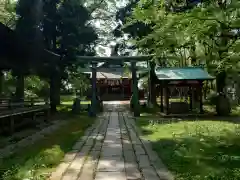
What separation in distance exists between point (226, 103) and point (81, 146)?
14.1m

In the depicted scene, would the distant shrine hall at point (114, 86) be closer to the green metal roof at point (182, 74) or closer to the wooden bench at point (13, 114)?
the green metal roof at point (182, 74)

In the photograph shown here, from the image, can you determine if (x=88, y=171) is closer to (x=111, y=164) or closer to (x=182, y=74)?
(x=111, y=164)

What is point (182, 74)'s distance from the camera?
21.1m

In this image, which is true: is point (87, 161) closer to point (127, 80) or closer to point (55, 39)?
point (55, 39)

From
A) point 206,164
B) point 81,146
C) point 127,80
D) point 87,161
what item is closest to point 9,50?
point 81,146

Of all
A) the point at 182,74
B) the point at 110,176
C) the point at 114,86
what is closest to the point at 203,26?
the point at 110,176

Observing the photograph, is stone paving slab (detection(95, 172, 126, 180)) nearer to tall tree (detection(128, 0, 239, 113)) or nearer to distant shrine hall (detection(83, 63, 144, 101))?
tall tree (detection(128, 0, 239, 113))

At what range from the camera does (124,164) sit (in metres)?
6.95

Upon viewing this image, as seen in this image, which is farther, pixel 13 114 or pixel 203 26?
pixel 13 114

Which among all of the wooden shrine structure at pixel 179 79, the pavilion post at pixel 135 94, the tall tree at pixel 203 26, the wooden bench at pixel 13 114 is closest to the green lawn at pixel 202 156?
the tall tree at pixel 203 26

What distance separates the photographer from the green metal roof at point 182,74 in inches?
812

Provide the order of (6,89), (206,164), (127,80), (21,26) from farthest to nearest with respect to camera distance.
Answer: (127,80) → (6,89) → (21,26) → (206,164)

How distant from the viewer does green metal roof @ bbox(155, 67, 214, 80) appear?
20625 mm

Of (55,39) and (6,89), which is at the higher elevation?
(55,39)
